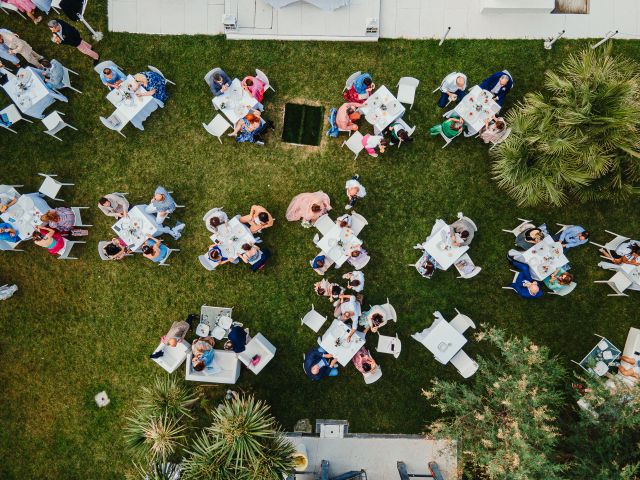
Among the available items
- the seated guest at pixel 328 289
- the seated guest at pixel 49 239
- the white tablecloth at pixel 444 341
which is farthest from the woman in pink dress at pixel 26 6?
the white tablecloth at pixel 444 341

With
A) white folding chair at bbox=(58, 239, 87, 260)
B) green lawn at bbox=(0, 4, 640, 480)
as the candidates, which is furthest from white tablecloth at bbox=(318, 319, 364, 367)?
white folding chair at bbox=(58, 239, 87, 260)

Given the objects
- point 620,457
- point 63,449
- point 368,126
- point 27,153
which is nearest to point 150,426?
point 63,449

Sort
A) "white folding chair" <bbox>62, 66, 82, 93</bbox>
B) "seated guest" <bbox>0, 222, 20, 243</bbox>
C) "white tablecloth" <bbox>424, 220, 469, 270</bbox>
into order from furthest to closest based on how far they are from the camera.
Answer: "white folding chair" <bbox>62, 66, 82, 93</bbox>, "seated guest" <bbox>0, 222, 20, 243</bbox>, "white tablecloth" <bbox>424, 220, 469, 270</bbox>

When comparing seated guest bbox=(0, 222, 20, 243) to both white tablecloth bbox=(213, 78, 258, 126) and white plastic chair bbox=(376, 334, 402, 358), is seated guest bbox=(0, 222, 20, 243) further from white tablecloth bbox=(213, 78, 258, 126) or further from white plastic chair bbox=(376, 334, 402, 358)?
white plastic chair bbox=(376, 334, 402, 358)

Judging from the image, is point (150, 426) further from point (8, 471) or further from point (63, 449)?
point (8, 471)

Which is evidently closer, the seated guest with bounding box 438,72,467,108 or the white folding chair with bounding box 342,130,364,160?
the seated guest with bounding box 438,72,467,108

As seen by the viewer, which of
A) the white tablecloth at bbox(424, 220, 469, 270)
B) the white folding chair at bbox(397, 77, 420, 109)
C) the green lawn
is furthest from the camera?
the green lawn

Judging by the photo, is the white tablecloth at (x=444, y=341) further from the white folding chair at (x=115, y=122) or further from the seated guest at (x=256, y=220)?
the white folding chair at (x=115, y=122)

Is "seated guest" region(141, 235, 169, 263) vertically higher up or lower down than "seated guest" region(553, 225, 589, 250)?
lower down
